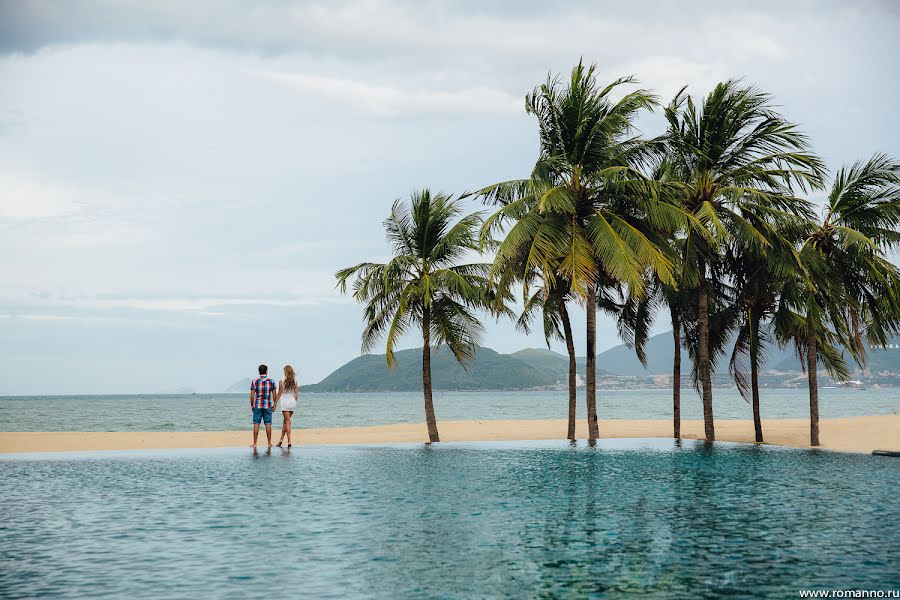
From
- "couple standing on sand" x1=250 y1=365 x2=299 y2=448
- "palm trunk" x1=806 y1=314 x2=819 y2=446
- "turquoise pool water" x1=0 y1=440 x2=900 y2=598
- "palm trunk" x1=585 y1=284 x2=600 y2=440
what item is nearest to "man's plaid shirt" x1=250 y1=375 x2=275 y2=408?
"couple standing on sand" x1=250 y1=365 x2=299 y2=448

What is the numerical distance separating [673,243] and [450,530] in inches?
830

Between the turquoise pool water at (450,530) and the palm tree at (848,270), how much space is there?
7.29 metres

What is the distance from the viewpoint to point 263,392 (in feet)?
81.4

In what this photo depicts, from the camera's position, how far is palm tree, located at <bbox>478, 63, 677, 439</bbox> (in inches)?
1023

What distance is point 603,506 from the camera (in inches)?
535

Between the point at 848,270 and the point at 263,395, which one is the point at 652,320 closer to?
the point at 848,270

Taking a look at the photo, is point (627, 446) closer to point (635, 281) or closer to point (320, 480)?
point (635, 281)

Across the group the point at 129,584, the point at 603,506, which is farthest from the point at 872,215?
the point at 129,584

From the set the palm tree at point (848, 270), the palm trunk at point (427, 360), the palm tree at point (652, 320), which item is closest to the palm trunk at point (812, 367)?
the palm tree at point (848, 270)

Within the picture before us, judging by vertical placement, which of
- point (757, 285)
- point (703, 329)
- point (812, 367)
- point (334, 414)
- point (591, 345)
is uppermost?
point (757, 285)

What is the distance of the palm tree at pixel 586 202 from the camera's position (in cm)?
2598

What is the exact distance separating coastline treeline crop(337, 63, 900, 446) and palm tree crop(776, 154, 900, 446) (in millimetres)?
48

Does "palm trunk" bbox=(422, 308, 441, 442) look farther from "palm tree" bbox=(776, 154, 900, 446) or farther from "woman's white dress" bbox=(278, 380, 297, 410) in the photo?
"palm tree" bbox=(776, 154, 900, 446)

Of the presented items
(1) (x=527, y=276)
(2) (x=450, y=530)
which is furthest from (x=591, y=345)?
(2) (x=450, y=530)
